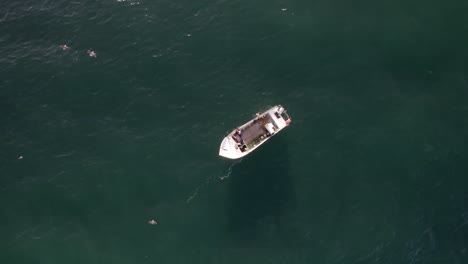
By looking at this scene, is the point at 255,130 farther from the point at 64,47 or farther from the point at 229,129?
the point at 64,47

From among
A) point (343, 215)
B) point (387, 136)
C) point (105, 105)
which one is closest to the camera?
point (343, 215)

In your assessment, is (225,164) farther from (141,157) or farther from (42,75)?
(42,75)

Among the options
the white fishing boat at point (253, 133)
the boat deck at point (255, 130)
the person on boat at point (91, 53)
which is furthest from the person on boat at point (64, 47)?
the boat deck at point (255, 130)

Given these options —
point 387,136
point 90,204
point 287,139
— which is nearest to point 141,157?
point 90,204

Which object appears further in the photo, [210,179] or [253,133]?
[253,133]

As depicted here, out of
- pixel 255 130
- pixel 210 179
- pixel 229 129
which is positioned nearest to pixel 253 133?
pixel 255 130

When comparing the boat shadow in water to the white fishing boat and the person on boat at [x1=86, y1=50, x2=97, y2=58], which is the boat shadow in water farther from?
the person on boat at [x1=86, y1=50, x2=97, y2=58]

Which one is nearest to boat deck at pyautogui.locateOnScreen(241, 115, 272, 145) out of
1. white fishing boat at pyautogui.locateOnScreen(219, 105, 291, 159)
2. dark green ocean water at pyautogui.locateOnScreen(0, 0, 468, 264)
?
white fishing boat at pyautogui.locateOnScreen(219, 105, 291, 159)
